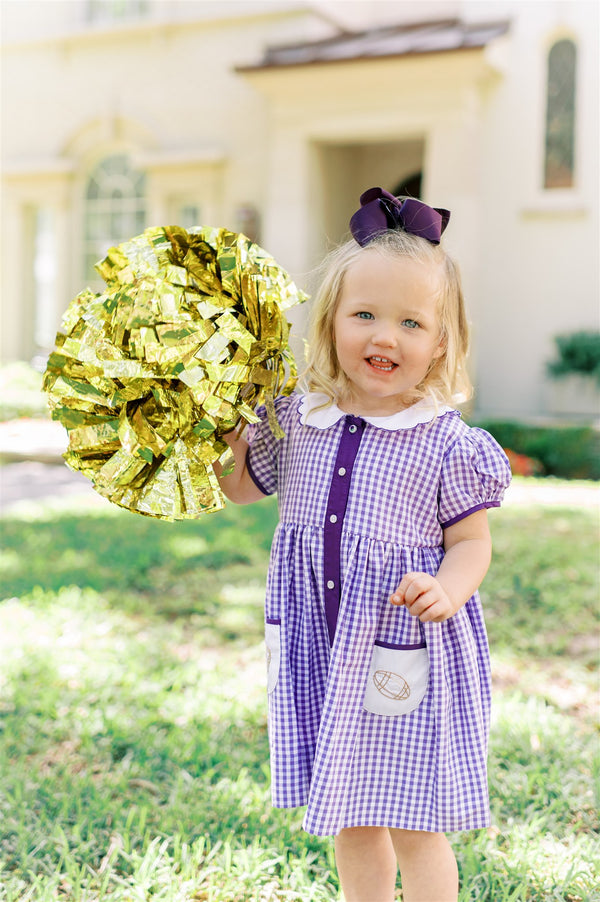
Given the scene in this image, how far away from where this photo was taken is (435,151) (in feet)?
34.1

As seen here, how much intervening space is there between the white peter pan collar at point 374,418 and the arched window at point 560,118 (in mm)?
9833

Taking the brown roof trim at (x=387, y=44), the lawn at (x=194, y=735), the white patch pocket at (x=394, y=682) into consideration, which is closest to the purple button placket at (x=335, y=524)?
the white patch pocket at (x=394, y=682)

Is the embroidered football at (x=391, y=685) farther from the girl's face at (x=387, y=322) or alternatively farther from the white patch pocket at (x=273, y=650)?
the girl's face at (x=387, y=322)

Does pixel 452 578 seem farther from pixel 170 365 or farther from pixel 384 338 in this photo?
pixel 170 365

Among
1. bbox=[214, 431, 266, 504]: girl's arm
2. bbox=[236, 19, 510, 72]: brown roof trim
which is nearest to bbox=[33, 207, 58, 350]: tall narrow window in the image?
bbox=[236, 19, 510, 72]: brown roof trim

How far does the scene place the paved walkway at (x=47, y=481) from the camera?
24.8 feet

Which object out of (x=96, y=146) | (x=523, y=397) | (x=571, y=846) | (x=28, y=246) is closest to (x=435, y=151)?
(x=523, y=397)

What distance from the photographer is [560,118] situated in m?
10.9

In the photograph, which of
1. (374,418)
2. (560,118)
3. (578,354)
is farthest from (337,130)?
(374,418)

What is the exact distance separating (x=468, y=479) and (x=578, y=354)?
29.7 feet

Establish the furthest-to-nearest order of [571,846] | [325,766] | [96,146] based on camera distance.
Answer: [96,146] < [571,846] < [325,766]

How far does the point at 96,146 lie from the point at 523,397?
6490mm

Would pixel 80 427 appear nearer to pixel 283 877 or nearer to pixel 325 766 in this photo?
pixel 325 766

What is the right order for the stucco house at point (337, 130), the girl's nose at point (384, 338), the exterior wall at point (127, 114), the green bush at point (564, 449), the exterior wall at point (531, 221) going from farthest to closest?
the exterior wall at point (127, 114) < the exterior wall at point (531, 221) < the stucco house at point (337, 130) < the green bush at point (564, 449) < the girl's nose at point (384, 338)
